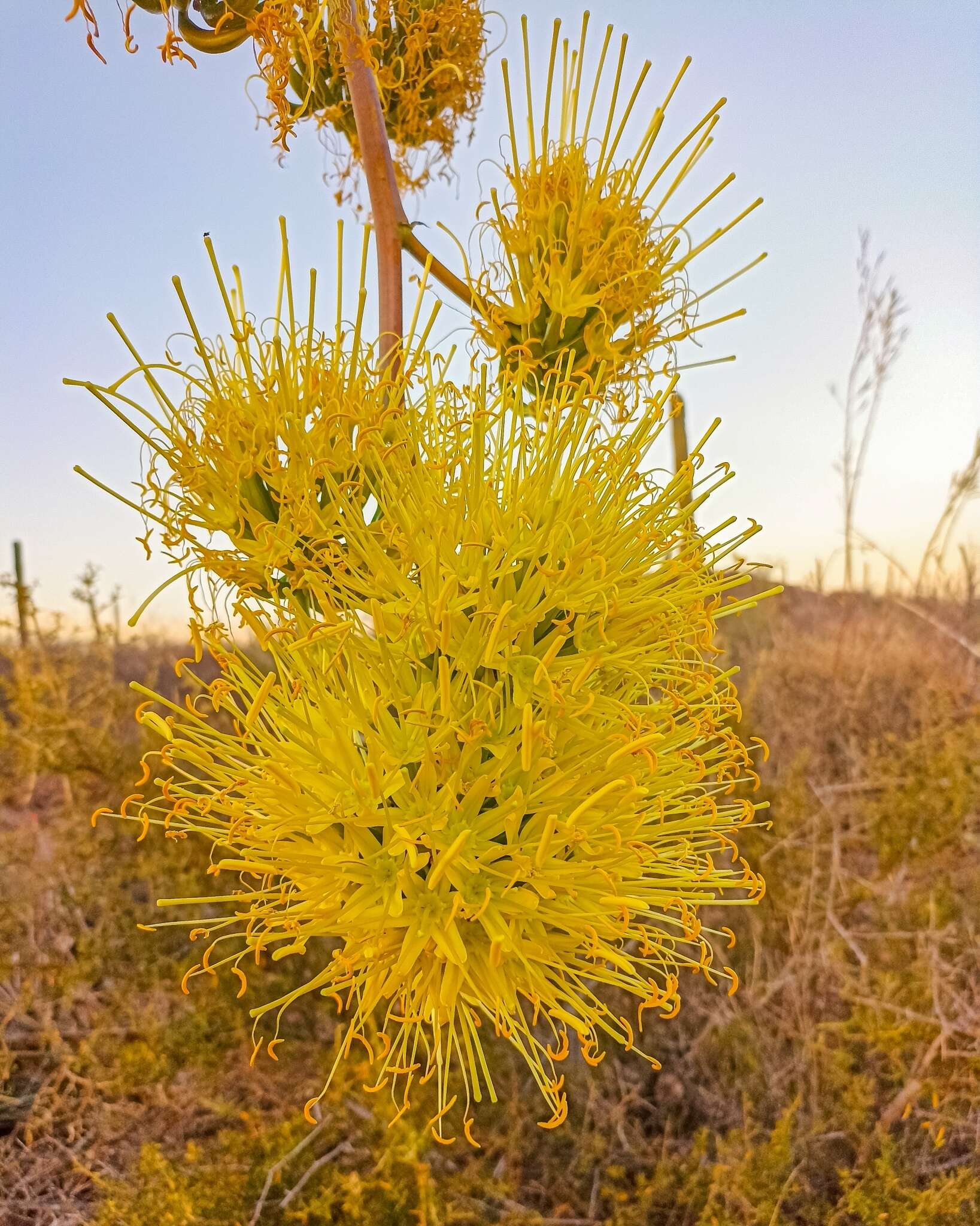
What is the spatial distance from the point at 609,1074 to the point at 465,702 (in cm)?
89

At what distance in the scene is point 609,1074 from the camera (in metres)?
0.98

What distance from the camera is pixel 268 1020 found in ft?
3.26

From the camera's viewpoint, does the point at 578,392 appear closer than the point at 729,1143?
Yes

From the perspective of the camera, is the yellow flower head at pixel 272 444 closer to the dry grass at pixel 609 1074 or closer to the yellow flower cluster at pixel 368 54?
the yellow flower cluster at pixel 368 54

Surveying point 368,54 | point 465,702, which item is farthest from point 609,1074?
point 368,54

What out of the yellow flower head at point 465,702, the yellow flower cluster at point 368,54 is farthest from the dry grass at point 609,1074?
the yellow flower cluster at point 368,54

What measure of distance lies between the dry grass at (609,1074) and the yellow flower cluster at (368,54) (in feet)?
2.98

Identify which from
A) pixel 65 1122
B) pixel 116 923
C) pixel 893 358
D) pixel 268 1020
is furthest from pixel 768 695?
pixel 65 1122

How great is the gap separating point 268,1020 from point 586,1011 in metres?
0.78

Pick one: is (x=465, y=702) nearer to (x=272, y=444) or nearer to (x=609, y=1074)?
(x=272, y=444)

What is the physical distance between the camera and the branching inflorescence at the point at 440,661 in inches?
12.2

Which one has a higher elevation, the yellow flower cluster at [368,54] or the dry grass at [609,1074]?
the yellow flower cluster at [368,54]

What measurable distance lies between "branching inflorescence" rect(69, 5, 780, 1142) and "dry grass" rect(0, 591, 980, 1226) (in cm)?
60

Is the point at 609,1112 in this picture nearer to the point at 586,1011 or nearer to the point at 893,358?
the point at 586,1011
